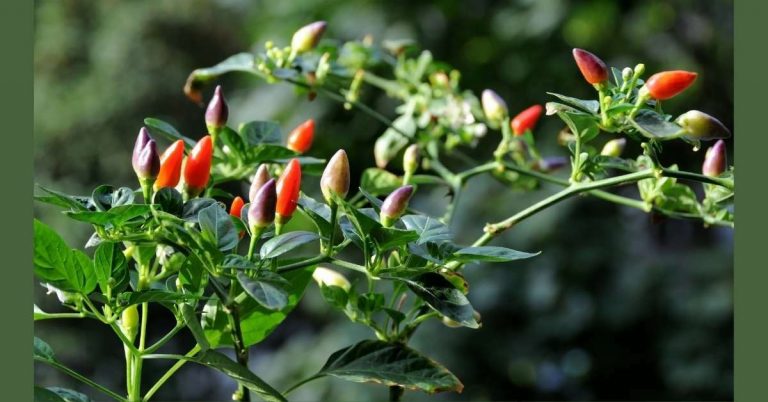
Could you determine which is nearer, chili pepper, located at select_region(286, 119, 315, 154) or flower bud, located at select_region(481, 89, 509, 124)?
chili pepper, located at select_region(286, 119, 315, 154)

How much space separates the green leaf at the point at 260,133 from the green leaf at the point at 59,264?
0.67 feet

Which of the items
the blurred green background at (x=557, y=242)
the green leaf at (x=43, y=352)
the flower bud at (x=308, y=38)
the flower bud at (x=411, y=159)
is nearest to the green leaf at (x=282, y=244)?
the green leaf at (x=43, y=352)

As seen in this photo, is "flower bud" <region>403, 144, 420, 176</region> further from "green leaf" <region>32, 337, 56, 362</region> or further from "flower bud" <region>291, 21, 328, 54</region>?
"green leaf" <region>32, 337, 56, 362</region>

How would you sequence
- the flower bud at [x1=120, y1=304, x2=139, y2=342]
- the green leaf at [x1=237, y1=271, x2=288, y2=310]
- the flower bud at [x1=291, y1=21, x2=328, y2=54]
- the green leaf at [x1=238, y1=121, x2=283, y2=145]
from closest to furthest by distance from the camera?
the green leaf at [x1=237, y1=271, x2=288, y2=310]
the flower bud at [x1=120, y1=304, x2=139, y2=342]
the green leaf at [x1=238, y1=121, x2=283, y2=145]
the flower bud at [x1=291, y1=21, x2=328, y2=54]

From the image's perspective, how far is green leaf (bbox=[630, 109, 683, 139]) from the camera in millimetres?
492

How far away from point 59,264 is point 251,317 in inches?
4.8

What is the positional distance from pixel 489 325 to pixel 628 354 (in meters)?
0.50

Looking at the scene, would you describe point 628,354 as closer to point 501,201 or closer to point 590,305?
point 590,305

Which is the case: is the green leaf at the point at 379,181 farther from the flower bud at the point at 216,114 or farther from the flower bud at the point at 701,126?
the flower bud at the point at 701,126

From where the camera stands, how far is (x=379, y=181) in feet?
2.44

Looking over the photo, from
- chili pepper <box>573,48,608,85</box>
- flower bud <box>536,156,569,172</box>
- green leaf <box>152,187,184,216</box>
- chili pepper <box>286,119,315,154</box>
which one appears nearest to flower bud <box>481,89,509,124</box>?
flower bud <box>536,156,569,172</box>

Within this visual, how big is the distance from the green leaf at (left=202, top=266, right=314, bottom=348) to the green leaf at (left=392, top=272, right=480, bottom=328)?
9 cm

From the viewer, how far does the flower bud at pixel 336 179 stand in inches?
19.4

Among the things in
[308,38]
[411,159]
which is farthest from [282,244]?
[308,38]
